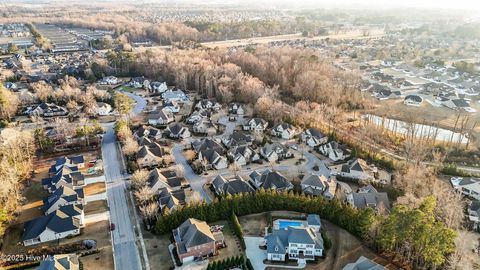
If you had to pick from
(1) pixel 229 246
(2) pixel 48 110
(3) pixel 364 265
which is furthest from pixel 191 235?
(2) pixel 48 110

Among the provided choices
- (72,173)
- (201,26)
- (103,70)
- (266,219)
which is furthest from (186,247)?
(201,26)

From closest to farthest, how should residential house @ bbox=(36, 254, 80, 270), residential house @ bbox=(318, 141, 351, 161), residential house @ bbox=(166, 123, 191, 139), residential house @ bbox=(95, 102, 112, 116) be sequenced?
residential house @ bbox=(36, 254, 80, 270) → residential house @ bbox=(318, 141, 351, 161) → residential house @ bbox=(166, 123, 191, 139) → residential house @ bbox=(95, 102, 112, 116)

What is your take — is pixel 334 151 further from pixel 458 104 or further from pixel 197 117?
pixel 458 104

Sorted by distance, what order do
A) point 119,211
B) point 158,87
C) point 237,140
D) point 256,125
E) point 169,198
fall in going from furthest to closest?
1. point 158,87
2. point 256,125
3. point 237,140
4. point 119,211
5. point 169,198

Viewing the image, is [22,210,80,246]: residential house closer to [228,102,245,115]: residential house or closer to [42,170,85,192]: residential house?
[42,170,85,192]: residential house

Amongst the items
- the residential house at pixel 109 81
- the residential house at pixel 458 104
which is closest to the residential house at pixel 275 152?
the residential house at pixel 458 104

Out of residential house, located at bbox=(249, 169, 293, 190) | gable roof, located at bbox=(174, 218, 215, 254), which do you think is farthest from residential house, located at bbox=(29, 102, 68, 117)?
gable roof, located at bbox=(174, 218, 215, 254)
